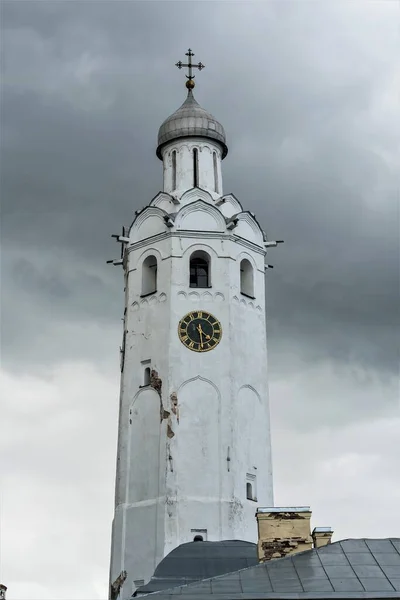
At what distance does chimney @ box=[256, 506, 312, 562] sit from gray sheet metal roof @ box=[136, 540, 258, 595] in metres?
3.28

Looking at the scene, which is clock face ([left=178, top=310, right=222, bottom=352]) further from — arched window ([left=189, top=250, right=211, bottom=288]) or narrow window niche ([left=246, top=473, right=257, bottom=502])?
narrow window niche ([left=246, top=473, right=257, bottom=502])

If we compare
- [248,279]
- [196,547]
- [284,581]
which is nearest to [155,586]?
[196,547]

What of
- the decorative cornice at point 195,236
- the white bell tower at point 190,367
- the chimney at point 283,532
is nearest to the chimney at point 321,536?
the chimney at point 283,532

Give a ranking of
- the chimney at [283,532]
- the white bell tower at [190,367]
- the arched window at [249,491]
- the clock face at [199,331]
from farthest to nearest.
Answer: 1. the clock face at [199,331]
2. the arched window at [249,491]
3. the white bell tower at [190,367]
4. the chimney at [283,532]

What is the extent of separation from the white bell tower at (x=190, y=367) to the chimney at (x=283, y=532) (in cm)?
833

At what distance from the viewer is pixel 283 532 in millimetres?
24250

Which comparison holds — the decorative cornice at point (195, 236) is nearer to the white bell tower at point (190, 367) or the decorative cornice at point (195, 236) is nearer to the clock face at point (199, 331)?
the white bell tower at point (190, 367)

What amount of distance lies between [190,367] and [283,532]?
11.4 metres

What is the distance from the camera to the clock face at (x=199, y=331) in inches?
1390

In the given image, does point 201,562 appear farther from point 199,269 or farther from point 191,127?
point 191,127

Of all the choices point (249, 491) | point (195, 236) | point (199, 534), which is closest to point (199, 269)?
point (195, 236)

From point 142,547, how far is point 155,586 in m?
6.94

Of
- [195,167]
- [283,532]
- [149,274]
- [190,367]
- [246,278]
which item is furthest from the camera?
[195,167]

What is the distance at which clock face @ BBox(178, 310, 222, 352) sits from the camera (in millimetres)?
35312
